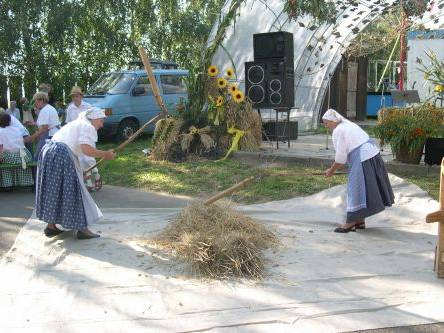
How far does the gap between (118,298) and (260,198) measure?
12.9ft

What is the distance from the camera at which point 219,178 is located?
906 centimetres

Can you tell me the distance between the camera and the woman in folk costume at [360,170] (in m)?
5.84

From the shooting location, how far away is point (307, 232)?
6.06 meters

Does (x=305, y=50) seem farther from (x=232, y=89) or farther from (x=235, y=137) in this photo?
(x=235, y=137)

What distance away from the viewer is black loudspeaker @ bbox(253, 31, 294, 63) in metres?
11.6

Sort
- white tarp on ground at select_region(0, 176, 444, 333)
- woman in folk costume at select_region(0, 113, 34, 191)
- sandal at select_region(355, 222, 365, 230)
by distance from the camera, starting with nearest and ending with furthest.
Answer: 1. white tarp on ground at select_region(0, 176, 444, 333)
2. sandal at select_region(355, 222, 365, 230)
3. woman in folk costume at select_region(0, 113, 34, 191)

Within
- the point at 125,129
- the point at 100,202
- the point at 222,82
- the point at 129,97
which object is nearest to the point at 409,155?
the point at 222,82

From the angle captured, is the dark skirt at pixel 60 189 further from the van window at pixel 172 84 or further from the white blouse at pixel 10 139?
the van window at pixel 172 84

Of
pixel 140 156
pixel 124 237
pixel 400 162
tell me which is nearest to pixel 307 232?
pixel 124 237

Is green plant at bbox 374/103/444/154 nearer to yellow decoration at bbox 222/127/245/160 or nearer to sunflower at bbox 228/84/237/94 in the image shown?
yellow decoration at bbox 222/127/245/160

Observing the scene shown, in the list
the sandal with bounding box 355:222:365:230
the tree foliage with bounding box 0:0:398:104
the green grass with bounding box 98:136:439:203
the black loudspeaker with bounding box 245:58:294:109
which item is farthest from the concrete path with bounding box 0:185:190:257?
the tree foliage with bounding box 0:0:398:104

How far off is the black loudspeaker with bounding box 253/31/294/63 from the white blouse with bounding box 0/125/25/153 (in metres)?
5.18

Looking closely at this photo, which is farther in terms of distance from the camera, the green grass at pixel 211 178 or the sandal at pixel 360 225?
the green grass at pixel 211 178

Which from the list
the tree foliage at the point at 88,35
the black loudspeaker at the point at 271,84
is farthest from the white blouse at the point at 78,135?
the tree foliage at the point at 88,35
